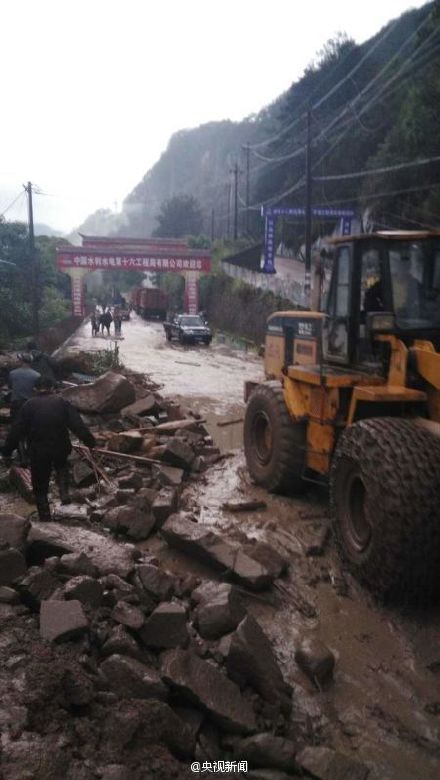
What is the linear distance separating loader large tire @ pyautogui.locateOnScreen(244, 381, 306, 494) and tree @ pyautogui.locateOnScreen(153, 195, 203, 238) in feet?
238

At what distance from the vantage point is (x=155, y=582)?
479 cm

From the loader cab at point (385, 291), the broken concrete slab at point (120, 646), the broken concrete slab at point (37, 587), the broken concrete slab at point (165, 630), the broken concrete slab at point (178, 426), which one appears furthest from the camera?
the broken concrete slab at point (178, 426)

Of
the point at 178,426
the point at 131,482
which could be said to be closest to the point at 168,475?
the point at 131,482

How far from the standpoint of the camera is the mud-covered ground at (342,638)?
3830mm

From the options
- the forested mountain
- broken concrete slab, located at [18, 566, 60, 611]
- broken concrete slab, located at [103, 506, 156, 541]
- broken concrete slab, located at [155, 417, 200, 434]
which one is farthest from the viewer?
the forested mountain

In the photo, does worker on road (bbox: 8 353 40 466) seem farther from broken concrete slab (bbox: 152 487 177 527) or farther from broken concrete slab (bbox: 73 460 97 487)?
broken concrete slab (bbox: 152 487 177 527)

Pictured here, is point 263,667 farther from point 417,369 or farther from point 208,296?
point 208,296

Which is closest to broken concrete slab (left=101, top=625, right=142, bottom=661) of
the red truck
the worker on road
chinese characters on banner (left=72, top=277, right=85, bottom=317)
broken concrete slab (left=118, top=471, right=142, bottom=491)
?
broken concrete slab (left=118, top=471, right=142, bottom=491)

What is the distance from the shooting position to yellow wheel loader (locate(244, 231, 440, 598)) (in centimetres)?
460

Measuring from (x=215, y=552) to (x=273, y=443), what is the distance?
237cm

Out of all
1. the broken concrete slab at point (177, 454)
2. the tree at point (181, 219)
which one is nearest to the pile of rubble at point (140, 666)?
the broken concrete slab at point (177, 454)

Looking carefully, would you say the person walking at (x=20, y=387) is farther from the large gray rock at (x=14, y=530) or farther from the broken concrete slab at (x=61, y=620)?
the broken concrete slab at (x=61, y=620)

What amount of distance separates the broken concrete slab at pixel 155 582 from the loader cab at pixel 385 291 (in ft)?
9.27

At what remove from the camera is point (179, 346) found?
30250 mm
